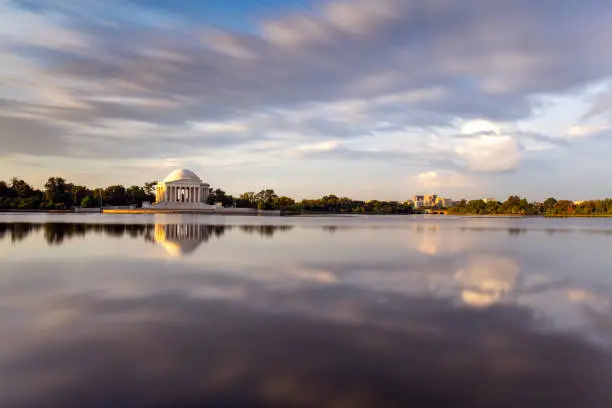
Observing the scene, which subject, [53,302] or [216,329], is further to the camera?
[53,302]

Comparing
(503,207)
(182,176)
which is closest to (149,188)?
(182,176)

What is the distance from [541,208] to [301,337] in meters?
183

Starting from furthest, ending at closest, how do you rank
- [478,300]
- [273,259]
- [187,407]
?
1. [273,259]
2. [478,300]
3. [187,407]

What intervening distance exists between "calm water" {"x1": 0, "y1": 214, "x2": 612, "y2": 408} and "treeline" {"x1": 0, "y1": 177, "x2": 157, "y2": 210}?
10508 centimetres

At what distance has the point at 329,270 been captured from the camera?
700 inches

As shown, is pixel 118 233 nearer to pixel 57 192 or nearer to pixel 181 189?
pixel 57 192

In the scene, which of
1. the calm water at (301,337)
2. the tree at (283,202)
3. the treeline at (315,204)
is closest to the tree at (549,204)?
the treeline at (315,204)

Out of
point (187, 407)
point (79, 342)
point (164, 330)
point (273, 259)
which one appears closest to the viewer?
point (187, 407)

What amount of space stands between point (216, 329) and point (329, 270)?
888cm

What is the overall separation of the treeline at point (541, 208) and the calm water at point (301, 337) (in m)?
148

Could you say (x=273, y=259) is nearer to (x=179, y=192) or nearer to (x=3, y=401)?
(x=3, y=401)

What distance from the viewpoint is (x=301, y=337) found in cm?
888

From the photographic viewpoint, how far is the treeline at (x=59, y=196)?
10831cm

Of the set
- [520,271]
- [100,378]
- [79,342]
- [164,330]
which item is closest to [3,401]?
[100,378]
